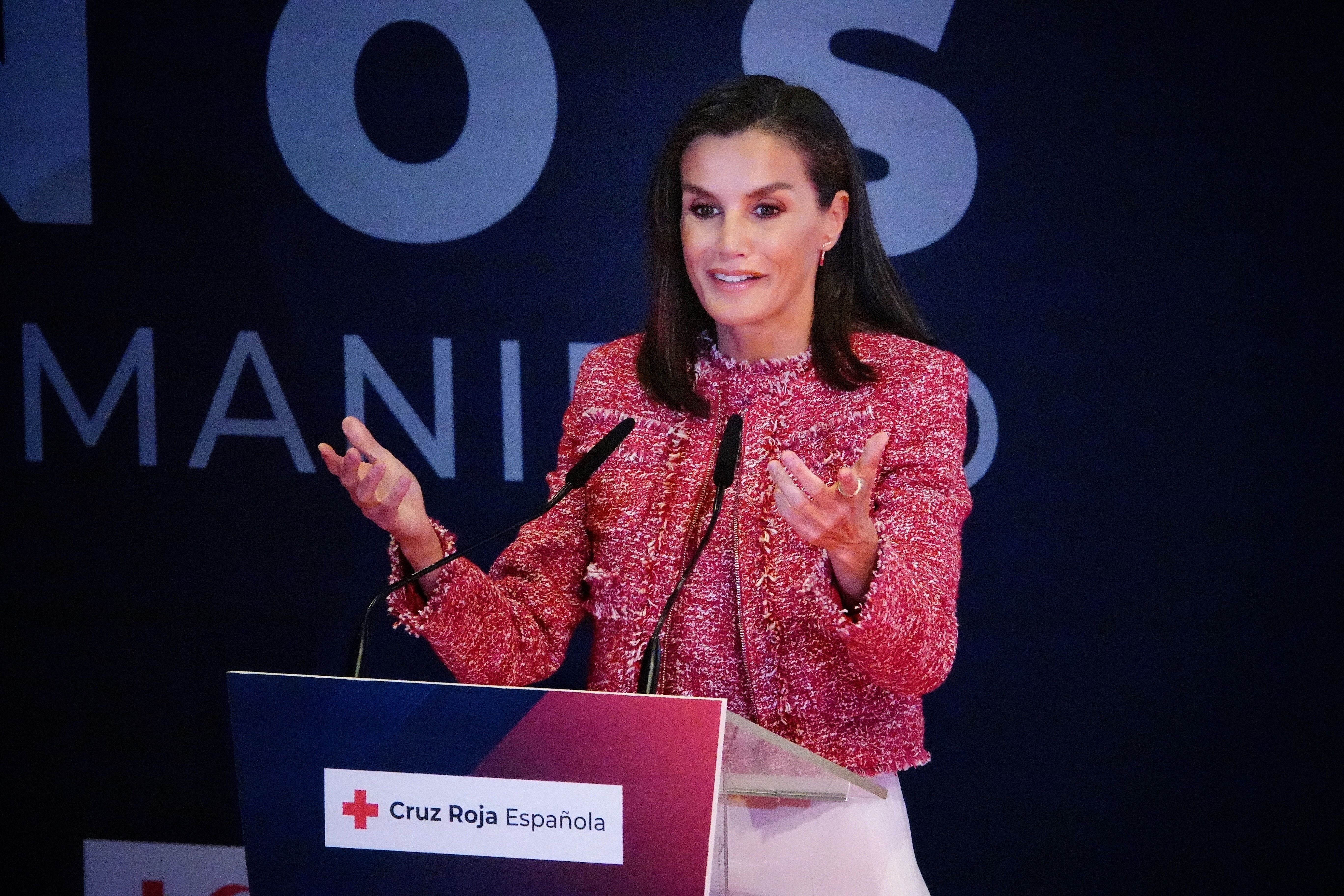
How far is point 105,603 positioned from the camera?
119 inches

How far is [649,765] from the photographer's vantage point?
108 centimetres

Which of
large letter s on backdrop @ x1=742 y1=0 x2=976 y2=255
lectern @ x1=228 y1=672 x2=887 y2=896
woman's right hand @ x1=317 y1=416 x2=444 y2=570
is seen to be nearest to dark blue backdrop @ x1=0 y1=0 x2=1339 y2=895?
large letter s on backdrop @ x1=742 y1=0 x2=976 y2=255

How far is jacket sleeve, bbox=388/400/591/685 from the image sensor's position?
1516 millimetres

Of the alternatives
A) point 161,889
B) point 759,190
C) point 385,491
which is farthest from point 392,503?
point 161,889

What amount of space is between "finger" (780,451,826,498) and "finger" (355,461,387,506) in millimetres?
449

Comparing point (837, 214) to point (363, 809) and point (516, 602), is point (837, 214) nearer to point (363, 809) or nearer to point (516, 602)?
point (516, 602)

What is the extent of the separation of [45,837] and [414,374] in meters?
1.46

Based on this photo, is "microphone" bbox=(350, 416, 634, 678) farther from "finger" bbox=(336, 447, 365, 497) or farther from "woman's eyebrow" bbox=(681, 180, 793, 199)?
"woman's eyebrow" bbox=(681, 180, 793, 199)

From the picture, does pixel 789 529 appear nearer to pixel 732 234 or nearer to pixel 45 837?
pixel 732 234

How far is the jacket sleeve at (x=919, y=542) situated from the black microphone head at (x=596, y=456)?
308mm

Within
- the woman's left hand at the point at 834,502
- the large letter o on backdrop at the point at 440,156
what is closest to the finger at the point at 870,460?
the woman's left hand at the point at 834,502

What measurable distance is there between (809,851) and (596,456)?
1.53 feet

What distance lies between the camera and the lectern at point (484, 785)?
1.08 meters

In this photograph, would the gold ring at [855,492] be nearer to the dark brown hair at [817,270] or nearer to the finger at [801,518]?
the finger at [801,518]
